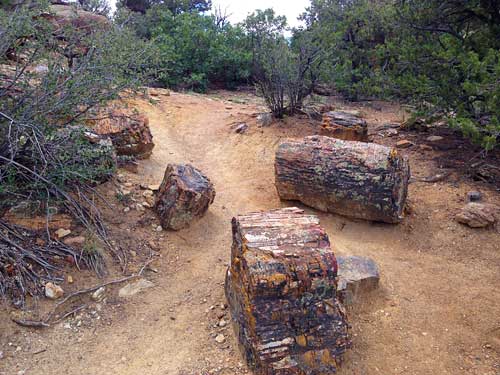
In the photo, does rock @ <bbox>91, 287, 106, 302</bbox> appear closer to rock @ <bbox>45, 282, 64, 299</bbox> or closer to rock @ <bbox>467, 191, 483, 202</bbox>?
rock @ <bbox>45, 282, 64, 299</bbox>

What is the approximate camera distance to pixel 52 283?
140 inches

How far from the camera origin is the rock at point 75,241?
3938 mm

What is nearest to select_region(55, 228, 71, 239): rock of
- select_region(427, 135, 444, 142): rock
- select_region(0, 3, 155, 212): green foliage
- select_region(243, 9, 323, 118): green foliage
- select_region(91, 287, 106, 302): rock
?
select_region(0, 3, 155, 212): green foliage

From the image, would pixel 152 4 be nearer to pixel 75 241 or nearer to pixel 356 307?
pixel 75 241

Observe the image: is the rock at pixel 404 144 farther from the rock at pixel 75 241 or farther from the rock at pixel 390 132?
the rock at pixel 75 241

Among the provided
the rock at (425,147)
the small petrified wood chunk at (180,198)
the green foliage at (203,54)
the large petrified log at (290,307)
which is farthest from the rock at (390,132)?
the green foliage at (203,54)

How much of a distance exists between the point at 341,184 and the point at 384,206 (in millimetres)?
488

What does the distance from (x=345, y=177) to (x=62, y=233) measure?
2.80 metres

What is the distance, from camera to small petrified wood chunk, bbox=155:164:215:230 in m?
4.58

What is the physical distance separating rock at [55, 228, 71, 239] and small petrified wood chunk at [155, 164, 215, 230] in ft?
3.10

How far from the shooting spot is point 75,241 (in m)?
3.97

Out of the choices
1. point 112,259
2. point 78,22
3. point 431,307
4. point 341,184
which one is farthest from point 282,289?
point 78,22

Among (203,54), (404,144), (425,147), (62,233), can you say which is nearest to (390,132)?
(404,144)

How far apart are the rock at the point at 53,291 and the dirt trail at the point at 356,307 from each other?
300 millimetres
